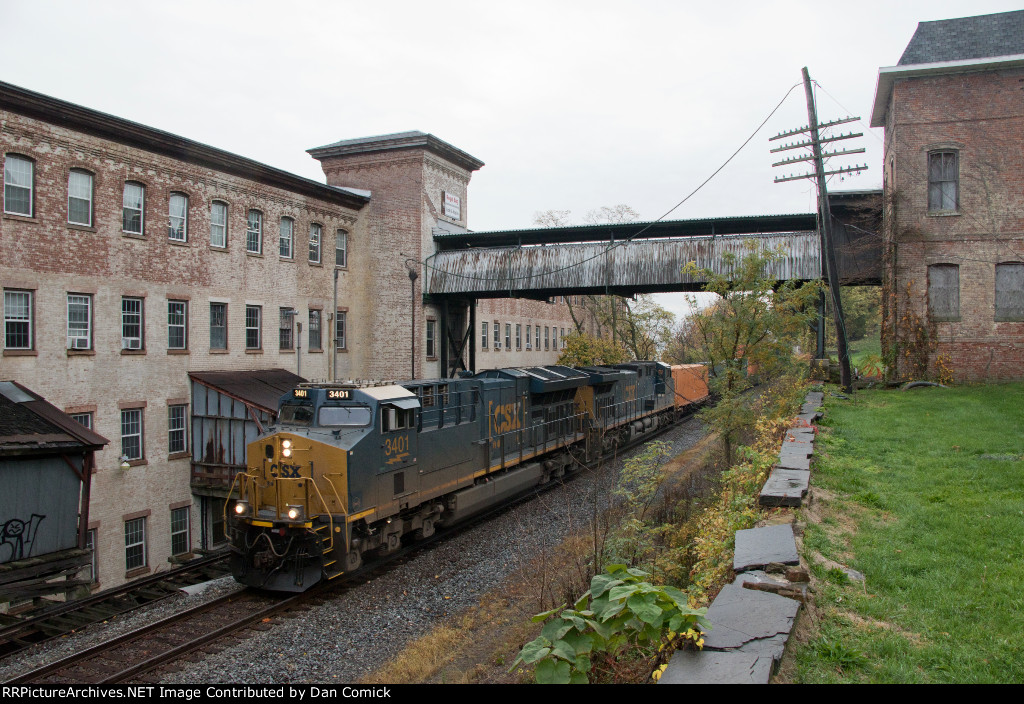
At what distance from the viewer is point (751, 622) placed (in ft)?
17.0

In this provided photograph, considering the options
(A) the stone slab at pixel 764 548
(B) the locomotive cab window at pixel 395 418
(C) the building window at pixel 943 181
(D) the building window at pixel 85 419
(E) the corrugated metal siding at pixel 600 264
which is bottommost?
(D) the building window at pixel 85 419

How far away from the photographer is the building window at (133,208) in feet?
64.2

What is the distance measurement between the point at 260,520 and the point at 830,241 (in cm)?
1978

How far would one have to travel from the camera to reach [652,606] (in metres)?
Result: 4.80

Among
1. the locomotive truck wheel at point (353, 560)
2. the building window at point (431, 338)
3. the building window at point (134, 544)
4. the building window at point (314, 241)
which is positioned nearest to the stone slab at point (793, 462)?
A: the locomotive truck wheel at point (353, 560)

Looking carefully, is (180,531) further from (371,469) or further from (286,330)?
(371,469)

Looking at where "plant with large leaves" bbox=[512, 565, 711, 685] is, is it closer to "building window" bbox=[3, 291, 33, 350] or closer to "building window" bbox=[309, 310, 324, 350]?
"building window" bbox=[3, 291, 33, 350]

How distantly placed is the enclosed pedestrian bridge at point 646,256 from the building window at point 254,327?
8.09 m

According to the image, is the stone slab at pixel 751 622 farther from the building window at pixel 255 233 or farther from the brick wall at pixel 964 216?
the brick wall at pixel 964 216

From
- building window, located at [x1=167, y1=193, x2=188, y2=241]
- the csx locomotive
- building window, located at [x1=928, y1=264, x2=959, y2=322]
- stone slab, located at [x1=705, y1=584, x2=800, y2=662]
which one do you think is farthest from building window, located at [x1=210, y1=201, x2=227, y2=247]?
building window, located at [x1=928, y1=264, x2=959, y2=322]

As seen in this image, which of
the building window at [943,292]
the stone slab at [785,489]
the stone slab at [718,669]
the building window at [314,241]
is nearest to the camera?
the stone slab at [718,669]

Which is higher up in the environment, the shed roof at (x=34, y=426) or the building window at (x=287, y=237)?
the building window at (x=287, y=237)

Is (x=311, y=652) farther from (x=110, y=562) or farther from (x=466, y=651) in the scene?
(x=110, y=562)

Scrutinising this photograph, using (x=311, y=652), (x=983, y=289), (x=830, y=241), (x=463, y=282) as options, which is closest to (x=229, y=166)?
(x=463, y=282)
